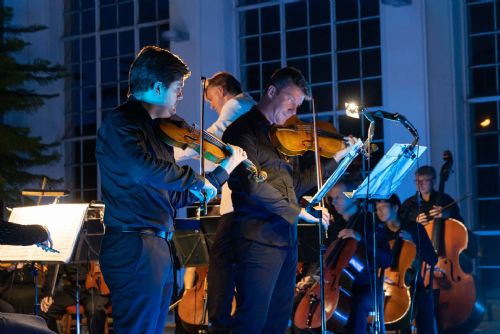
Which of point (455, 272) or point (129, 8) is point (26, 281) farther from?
point (129, 8)

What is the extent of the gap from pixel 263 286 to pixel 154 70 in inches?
60.8

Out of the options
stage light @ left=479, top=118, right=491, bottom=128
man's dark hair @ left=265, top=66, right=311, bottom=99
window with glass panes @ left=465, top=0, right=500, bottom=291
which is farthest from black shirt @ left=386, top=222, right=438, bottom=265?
stage light @ left=479, top=118, right=491, bottom=128

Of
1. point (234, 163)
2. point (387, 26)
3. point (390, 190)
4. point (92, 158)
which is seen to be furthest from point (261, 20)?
point (234, 163)

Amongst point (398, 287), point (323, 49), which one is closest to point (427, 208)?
point (398, 287)

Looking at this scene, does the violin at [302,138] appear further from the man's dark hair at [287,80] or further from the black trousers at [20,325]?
the black trousers at [20,325]

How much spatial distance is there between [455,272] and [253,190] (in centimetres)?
382

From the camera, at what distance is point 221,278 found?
17.4ft

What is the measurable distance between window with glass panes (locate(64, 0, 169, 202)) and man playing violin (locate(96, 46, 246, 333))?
9.25 metres

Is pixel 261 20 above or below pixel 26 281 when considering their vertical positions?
above

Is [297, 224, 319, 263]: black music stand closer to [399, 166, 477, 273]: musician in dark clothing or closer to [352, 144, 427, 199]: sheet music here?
[352, 144, 427, 199]: sheet music

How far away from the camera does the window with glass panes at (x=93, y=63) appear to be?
13.1 m

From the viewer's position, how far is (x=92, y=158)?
43.9 ft

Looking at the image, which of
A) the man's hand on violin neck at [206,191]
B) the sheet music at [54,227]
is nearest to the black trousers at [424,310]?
the sheet music at [54,227]

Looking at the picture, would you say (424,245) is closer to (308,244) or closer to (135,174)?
(308,244)
